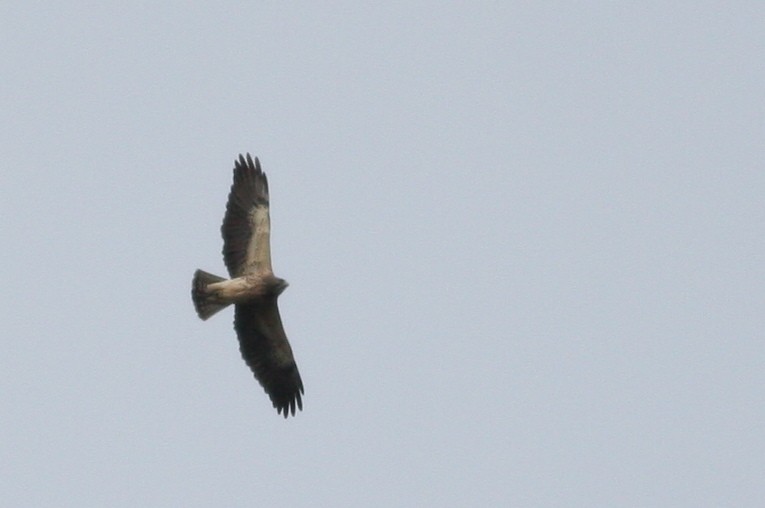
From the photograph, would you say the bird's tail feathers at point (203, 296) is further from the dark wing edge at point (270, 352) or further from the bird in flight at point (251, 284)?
the dark wing edge at point (270, 352)

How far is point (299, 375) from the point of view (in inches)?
910

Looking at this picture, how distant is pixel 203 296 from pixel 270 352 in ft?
7.01

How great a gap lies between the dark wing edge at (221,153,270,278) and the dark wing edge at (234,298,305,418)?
2.54ft

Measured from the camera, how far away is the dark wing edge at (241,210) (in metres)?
21.3

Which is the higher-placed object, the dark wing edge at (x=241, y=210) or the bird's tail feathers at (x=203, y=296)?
the dark wing edge at (x=241, y=210)

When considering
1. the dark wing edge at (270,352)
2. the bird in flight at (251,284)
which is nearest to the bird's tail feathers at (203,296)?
the bird in flight at (251,284)

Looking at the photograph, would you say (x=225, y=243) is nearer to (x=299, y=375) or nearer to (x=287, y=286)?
(x=287, y=286)

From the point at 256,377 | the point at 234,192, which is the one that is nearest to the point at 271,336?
the point at 256,377

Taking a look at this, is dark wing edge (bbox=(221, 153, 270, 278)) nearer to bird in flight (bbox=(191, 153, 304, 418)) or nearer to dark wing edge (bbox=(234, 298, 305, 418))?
bird in flight (bbox=(191, 153, 304, 418))

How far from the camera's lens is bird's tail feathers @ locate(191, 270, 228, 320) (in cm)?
2072

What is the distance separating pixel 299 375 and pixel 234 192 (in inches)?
134

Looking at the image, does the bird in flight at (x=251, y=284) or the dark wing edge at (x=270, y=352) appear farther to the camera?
the dark wing edge at (x=270, y=352)

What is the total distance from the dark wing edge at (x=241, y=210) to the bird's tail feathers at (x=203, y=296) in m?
0.58

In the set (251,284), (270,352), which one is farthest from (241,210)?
(270,352)
